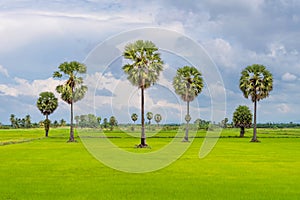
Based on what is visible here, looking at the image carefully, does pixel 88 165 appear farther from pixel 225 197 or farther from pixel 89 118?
pixel 89 118

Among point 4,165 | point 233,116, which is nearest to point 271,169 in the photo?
point 4,165

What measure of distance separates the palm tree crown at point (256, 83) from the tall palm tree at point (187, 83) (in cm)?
987

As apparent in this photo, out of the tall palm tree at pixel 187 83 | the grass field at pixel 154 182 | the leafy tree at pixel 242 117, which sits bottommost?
the grass field at pixel 154 182

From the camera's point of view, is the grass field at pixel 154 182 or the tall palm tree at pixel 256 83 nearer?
the grass field at pixel 154 182

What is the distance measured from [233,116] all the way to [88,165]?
102156 millimetres

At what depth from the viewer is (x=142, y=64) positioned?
6606 centimetres

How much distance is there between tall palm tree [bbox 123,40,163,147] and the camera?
66.1 meters

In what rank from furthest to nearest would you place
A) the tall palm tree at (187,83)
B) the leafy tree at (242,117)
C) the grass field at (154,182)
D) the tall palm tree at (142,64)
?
the leafy tree at (242,117), the tall palm tree at (187,83), the tall palm tree at (142,64), the grass field at (154,182)

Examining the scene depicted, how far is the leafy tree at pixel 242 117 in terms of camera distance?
129488 mm

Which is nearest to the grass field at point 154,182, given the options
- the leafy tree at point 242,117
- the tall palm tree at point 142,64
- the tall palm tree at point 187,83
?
the tall palm tree at point 142,64

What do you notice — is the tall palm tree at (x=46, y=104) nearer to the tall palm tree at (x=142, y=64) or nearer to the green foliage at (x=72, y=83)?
the green foliage at (x=72, y=83)

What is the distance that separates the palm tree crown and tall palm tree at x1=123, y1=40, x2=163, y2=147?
Answer: 3206cm

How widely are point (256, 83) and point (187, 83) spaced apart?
14.7 metres

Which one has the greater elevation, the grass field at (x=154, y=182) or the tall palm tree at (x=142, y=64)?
the tall palm tree at (x=142, y=64)
